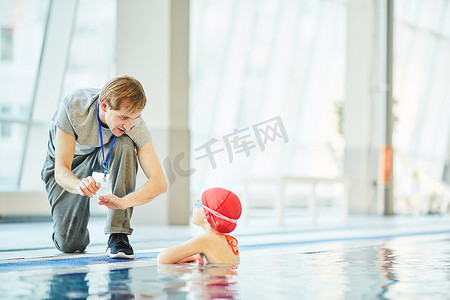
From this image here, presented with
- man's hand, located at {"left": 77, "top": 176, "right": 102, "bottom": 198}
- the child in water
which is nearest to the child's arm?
the child in water

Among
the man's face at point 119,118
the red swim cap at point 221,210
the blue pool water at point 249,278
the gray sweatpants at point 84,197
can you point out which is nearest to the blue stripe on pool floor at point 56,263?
the blue pool water at point 249,278

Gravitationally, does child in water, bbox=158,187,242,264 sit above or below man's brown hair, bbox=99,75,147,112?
below

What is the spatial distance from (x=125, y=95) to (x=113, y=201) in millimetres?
364

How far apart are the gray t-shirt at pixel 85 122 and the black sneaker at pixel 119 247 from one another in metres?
0.36

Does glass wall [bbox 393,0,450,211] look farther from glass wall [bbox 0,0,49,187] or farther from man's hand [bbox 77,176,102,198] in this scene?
man's hand [bbox 77,176,102,198]

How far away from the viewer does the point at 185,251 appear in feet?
7.43

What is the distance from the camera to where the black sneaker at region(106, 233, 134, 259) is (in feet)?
7.94

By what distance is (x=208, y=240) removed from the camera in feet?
7.55

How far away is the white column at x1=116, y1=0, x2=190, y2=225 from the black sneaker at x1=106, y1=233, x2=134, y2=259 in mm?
2693

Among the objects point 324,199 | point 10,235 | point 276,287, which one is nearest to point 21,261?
point 276,287

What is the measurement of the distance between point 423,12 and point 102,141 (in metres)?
11.4

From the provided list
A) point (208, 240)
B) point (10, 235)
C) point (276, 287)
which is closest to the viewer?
point (276, 287)

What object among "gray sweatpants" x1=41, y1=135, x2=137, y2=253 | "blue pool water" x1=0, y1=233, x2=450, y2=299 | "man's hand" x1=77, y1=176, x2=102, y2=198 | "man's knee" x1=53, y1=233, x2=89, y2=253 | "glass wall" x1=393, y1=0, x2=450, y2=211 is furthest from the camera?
"glass wall" x1=393, y1=0, x2=450, y2=211

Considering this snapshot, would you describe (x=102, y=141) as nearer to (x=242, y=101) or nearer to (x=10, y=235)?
(x=10, y=235)
